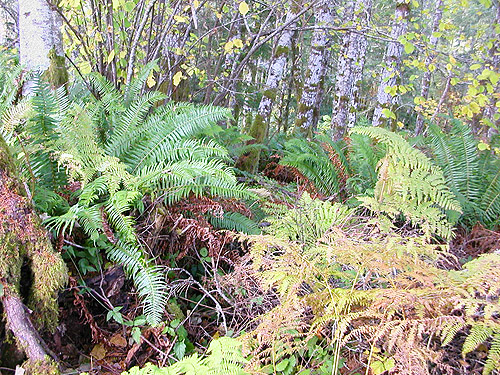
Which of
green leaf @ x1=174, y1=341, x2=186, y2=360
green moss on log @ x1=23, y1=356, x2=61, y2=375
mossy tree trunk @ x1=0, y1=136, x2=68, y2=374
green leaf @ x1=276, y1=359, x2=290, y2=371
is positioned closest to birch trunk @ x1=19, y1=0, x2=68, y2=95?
mossy tree trunk @ x1=0, y1=136, x2=68, y2=374

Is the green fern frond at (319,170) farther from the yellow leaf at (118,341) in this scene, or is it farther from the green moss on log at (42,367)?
the green moss on log at (42,367)

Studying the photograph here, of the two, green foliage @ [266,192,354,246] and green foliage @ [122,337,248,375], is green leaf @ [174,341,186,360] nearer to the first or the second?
green foliage @ [122,337,248,375]

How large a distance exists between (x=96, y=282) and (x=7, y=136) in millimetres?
1131

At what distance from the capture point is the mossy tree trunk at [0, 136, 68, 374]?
165 centimetres

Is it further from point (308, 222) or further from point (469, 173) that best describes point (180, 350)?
point (469, 173)

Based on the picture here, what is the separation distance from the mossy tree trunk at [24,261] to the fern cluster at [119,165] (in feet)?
0.46

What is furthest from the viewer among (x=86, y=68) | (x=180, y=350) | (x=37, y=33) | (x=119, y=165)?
(x=86, y=68)

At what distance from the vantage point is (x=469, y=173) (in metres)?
3.63

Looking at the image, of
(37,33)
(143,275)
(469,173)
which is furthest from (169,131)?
(469,173)

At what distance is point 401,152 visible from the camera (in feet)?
9.46

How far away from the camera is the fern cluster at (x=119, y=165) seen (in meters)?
2.09

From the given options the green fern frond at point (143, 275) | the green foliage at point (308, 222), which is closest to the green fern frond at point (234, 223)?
the green foliage at point (308, 222)

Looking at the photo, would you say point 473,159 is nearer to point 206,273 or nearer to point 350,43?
point 206,273

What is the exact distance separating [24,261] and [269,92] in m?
4.58
